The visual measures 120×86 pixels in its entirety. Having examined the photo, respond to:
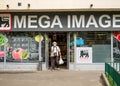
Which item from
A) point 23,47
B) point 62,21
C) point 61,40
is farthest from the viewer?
point 61,40

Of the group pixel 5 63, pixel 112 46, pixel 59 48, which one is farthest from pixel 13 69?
pixel 112 46

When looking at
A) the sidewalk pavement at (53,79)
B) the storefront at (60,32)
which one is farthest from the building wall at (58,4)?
the sidewalk pavement at (53,79)

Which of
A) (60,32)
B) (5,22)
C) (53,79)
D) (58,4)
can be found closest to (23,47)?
(5,22)

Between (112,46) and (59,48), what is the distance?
3.27 m

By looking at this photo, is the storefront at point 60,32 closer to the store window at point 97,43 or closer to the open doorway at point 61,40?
the store window at point 97,43

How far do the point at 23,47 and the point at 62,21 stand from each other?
2.87 metres

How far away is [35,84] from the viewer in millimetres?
16500

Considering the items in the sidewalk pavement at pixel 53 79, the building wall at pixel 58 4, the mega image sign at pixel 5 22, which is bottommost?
the sidewalk pavement at pixel 53 79

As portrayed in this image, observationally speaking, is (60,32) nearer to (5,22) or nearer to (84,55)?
(84,55)

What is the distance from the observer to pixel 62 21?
74.1 ft

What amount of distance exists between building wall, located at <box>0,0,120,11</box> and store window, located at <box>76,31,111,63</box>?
5.32ft

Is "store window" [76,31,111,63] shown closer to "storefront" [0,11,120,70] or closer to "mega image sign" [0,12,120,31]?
"storefront" [0,11,120,70]

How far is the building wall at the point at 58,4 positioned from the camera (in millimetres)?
22453

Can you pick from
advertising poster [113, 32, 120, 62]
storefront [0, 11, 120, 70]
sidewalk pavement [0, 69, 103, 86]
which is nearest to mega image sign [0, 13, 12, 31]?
storefront [0, 11, 120, 70]
